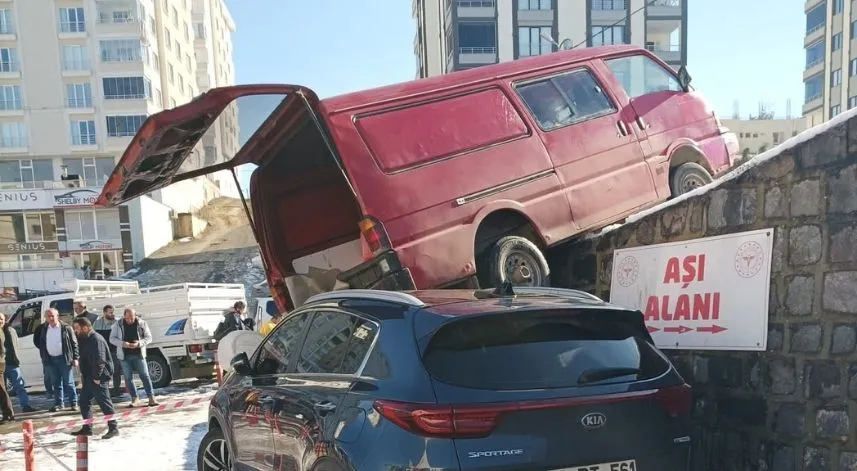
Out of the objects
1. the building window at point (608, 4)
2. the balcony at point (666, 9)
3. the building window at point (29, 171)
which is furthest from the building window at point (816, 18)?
the building window at point (29, 171)

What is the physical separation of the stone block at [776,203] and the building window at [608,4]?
42.8 meters

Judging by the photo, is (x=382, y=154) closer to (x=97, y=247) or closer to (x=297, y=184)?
(x=297, y=184)

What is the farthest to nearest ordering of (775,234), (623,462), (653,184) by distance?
(653,184), (775,234), (623,462)

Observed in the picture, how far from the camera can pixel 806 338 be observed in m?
3.63

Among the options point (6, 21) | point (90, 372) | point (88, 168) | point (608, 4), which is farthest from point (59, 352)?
point (6, 21)

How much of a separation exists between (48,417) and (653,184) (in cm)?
1004

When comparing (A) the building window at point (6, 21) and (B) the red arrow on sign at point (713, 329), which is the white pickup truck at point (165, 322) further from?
(A) the building window at point (6, 21)

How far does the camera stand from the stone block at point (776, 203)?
12.4 ft

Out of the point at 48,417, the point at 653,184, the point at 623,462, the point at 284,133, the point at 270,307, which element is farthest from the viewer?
the point at 270,307

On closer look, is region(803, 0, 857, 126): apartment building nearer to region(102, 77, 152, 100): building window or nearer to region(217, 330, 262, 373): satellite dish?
region(217, 330, 262, 373): satellite dish

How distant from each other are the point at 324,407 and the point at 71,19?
56773 mm

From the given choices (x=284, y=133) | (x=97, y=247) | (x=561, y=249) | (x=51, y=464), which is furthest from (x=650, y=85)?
(x=97, y=247)

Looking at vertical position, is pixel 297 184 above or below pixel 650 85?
below

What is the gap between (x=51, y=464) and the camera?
6820mm
